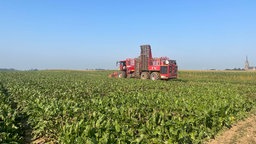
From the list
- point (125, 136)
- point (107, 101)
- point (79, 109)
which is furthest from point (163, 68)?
point (125, 136)

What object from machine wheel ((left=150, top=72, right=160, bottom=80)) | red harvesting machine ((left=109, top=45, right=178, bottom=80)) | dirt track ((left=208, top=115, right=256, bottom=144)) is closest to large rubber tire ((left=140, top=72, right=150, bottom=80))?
red harvesting machine ((left=109, top=45, right=178, bottom=80))

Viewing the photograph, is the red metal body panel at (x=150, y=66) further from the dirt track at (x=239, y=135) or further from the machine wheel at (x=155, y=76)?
the dirt track at (x=239, y=135)

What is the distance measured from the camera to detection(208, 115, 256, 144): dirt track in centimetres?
705

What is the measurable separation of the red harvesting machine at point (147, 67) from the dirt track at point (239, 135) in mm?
16982

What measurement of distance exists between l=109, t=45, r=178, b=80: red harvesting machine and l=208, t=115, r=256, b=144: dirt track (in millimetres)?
16982

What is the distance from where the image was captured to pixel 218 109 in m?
8.91

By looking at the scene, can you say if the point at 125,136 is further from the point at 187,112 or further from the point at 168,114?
the point at 187,112

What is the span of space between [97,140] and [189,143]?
2578 mm

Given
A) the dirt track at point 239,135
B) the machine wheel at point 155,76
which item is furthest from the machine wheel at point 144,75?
the dirt track at point 239,135

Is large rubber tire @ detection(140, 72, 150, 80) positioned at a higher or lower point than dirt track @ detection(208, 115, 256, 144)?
higher

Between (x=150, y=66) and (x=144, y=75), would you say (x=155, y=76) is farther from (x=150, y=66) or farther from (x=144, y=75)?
(x=144, y=75)

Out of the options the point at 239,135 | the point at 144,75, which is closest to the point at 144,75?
the point at 144,75

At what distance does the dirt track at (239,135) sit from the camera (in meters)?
7.05

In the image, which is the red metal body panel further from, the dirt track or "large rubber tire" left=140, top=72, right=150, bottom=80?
the dirt track
